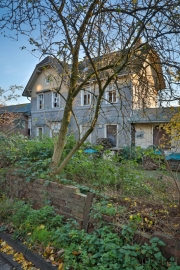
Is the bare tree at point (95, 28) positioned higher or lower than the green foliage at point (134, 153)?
higher

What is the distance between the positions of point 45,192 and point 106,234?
4.95ft

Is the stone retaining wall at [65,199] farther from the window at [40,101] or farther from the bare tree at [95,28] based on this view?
the window at [40,101]

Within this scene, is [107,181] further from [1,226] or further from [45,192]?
[1,226]

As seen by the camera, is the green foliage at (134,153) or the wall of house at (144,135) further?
the wall of house at (144,135)

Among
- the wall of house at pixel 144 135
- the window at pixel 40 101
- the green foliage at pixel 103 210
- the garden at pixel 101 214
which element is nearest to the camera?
the garden at pixel 101 214

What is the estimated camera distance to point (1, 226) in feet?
10.6

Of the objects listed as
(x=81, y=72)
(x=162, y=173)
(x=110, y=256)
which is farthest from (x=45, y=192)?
(x=81, y=72)

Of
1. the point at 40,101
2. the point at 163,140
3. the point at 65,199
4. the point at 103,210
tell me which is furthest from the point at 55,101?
the point at 103,210

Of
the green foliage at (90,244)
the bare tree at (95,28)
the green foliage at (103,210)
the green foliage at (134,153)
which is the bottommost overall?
the green foliage at (90,244)

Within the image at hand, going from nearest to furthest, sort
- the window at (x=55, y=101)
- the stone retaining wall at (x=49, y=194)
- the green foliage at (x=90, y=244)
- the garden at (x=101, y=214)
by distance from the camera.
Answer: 1. the green foliage at (x=90, y=244)
2. the garden at (x=101, y=214)
3. the stone retaining wall at (x=49, y=194)
4. the window at (x=55, y=101)

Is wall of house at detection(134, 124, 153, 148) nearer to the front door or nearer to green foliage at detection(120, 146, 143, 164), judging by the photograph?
the front door

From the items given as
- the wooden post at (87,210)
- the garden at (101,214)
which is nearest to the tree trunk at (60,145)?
the garden at (101,214)

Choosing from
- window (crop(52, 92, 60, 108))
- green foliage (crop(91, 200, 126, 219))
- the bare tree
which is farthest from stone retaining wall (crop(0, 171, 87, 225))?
window (crop(52, 92, 60, 108))

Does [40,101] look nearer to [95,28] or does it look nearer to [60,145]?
[60,145]
